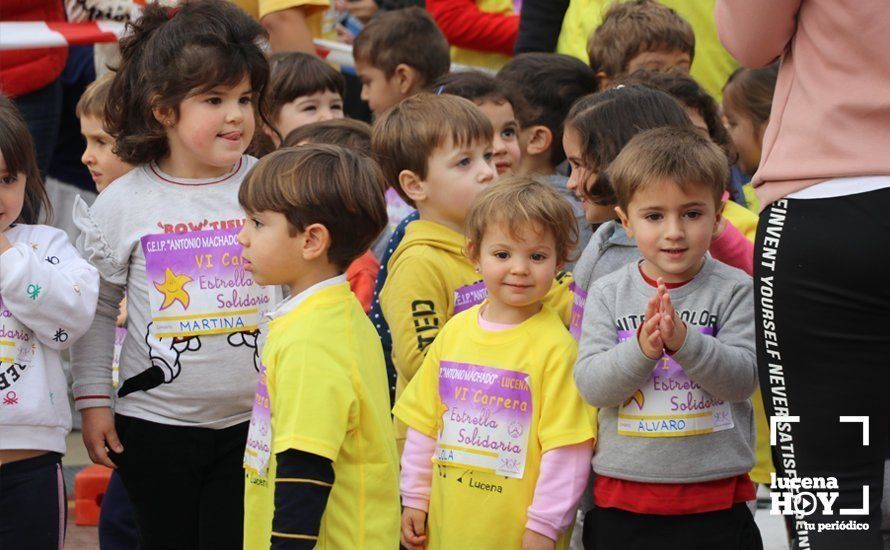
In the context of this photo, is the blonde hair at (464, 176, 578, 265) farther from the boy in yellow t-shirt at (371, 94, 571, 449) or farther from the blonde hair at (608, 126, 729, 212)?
the boy in yellow t-shirt at (371, 94, 571, 449)

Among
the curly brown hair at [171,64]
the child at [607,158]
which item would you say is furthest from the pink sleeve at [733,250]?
the curly brown hair at [171,64]

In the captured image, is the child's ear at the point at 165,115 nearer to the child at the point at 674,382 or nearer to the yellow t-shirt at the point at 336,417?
the yellow t-shirt at the point at 336,417

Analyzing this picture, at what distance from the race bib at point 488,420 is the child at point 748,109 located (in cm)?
214

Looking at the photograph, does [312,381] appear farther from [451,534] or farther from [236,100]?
[236,100]

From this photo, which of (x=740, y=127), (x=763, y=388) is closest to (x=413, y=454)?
(x=763, y=388)

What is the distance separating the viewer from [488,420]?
3701mm

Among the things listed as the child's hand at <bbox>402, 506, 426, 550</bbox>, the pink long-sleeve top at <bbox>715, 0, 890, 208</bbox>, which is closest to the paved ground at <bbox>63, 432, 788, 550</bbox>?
the child's hand at <bbox>402, 506, 426, 550</bbox>

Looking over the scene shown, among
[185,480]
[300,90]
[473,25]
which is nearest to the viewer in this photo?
[185,480]

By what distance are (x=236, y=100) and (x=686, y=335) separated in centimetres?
156

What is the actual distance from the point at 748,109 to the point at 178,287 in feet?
9.06

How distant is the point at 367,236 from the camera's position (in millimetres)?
3520

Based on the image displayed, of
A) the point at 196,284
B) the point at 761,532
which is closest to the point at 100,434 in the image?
the point at 196,284

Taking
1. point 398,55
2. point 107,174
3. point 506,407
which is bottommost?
point 506,407

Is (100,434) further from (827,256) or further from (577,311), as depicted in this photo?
(827,256)
